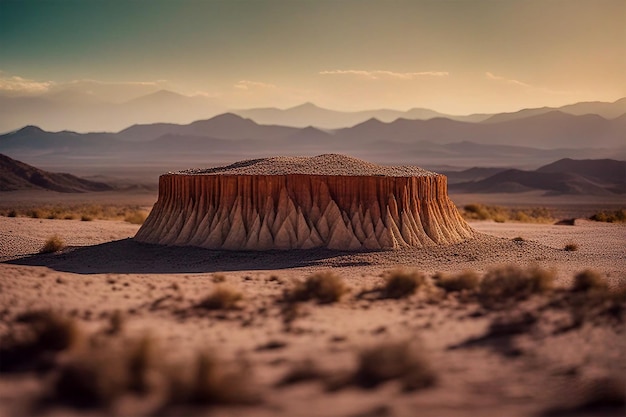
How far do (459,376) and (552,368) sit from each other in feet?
3.86

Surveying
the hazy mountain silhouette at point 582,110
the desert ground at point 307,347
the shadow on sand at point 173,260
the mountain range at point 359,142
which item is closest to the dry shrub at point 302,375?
the desert ground at point 307,347

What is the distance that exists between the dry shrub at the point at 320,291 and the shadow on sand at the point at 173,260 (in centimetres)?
605

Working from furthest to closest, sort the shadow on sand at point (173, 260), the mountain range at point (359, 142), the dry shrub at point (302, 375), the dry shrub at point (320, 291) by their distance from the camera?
the mountain range at point (359, 142), the shadow on sand at point (173, 260), the dry shrub at point (320, 291), the dry shrub at point (302, 375)

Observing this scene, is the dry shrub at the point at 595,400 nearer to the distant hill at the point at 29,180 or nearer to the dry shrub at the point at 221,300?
the dry shrub at the point at 221,300

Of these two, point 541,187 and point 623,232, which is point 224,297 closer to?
point 623,232

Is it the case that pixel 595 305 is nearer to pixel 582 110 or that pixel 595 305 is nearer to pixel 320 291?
pixel 320 291

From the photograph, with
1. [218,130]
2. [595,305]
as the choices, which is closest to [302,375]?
[595,305]

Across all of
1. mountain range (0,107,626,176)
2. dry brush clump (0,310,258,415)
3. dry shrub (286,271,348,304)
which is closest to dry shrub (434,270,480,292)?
dry shrub (286,271,348,304)

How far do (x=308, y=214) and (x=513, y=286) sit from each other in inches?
386

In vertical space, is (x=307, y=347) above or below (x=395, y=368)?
below

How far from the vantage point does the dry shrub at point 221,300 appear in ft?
36.8

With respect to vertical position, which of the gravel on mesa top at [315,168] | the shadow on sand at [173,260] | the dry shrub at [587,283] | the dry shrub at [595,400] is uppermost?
the gravel on mesa top at [315,168]

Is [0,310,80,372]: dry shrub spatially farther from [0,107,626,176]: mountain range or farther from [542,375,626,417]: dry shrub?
[0,107,626,176]: mountain range

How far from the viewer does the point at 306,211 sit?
2089cm
